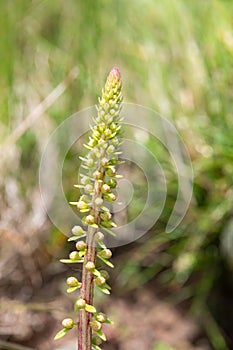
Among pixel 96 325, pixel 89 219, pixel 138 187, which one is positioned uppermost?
pixel 138 187

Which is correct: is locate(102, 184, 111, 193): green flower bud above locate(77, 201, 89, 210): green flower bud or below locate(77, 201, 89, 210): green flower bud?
above

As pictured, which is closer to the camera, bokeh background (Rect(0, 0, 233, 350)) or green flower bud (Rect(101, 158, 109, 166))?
green flower bud (Rect(101, 158, 109, 166))

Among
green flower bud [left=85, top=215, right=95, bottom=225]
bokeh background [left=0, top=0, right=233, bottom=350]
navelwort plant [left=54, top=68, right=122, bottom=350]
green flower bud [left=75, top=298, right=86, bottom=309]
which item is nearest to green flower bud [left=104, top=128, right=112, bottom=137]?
navelwort plant [left=54, top=68, right=122, bottom=350]

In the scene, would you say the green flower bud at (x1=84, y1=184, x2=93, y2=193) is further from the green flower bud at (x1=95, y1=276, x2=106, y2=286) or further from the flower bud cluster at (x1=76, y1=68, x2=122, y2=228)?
the green flower bud at (x1=95, y1=276, x2=106, y2=286)

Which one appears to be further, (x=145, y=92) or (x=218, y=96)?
(x=145, y=92)

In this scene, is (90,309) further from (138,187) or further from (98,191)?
(138,187)

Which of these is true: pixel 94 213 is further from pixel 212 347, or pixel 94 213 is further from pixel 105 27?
pixel 105 27

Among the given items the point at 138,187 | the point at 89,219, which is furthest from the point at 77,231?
the point at 138,187

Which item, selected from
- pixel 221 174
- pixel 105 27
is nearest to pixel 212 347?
pixel 221 174

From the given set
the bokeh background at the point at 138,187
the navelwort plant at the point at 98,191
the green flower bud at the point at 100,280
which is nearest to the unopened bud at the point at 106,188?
the navelwort plant at the point at 98,191
